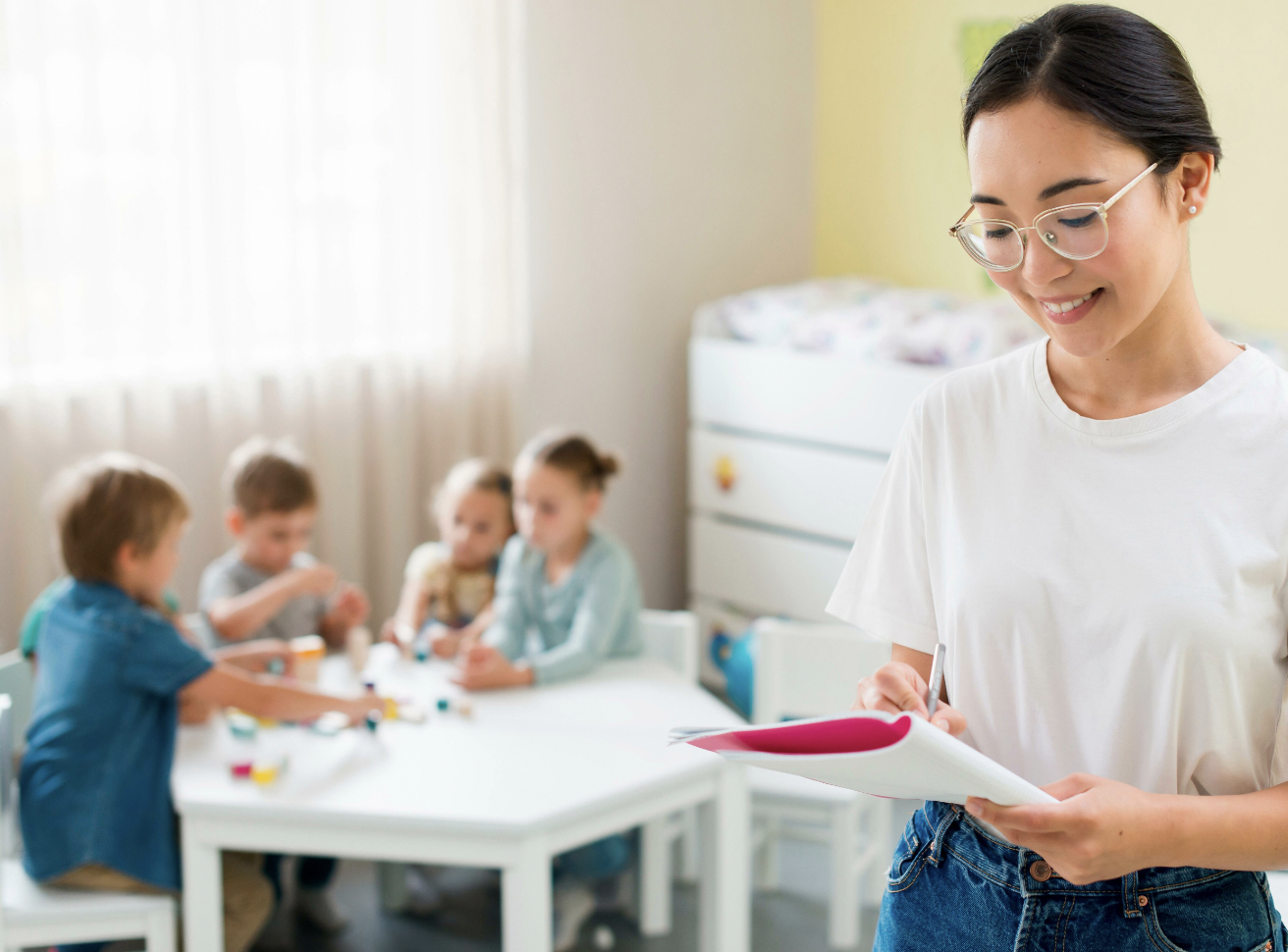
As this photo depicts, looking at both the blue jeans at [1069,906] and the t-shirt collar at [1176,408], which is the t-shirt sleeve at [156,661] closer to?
the blue jeans at [1069,906]

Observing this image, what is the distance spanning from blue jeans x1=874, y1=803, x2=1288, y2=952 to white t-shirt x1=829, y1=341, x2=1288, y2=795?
68mm

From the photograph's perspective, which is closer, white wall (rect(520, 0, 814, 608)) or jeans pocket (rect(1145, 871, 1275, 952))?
jeans pocket (rect(1145, 871, 1275, 952))

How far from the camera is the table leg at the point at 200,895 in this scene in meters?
1.79

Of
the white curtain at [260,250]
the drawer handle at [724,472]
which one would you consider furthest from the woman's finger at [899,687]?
the drawer handle at [724,472]

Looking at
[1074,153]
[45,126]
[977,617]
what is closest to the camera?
[1074,153]

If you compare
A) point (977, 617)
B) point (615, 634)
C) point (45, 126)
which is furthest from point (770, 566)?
point (977, 617)

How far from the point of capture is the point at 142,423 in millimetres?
2949

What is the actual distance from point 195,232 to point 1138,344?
2510mm

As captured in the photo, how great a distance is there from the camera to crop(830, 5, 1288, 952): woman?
2.84ft

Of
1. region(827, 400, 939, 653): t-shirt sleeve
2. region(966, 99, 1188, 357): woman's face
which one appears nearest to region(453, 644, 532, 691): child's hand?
region(827, 400, 939, 653): t-shirt sleeve

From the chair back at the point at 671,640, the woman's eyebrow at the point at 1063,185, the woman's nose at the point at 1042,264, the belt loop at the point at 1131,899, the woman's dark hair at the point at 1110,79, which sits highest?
the woman's dark hair at the point at 1110,79

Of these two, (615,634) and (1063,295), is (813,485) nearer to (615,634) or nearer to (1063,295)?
(615,634)

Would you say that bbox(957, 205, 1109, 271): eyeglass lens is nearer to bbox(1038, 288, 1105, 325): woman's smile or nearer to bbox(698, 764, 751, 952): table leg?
bbox(1038, 288, 1105, 325): woman's smile

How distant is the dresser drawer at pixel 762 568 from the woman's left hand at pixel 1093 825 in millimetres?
2333
